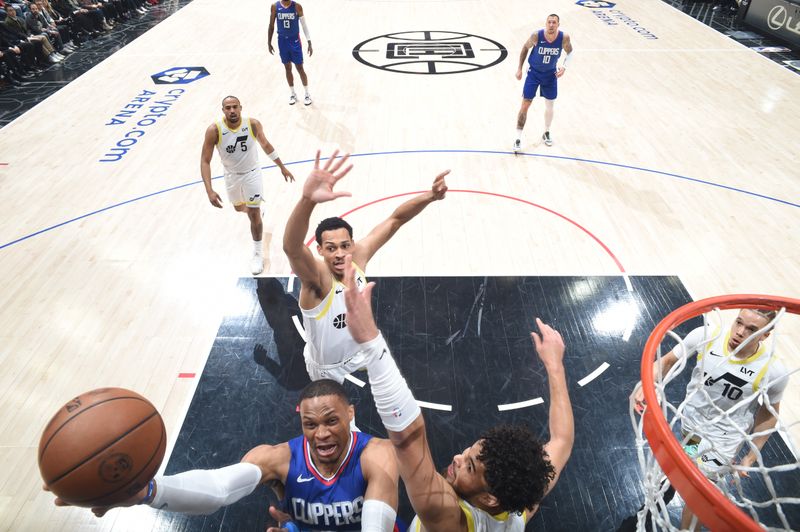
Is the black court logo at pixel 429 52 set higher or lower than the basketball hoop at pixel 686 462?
lower

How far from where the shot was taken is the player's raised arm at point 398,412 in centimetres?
169

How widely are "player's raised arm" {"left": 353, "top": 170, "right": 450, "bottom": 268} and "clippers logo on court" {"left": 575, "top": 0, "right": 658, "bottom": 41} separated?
36.5 feet

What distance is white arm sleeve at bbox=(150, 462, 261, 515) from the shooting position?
1.85 metres

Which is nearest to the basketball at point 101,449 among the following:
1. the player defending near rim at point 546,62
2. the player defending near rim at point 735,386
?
→ the player defending near rim at point 735,386

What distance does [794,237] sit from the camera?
5.70m

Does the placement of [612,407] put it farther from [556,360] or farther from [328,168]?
[328,168]

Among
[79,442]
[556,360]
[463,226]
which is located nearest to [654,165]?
[463,226]

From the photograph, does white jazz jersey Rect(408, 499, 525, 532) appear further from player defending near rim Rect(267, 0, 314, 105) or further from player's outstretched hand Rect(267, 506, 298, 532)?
player defending near rim Rect(267, 0, 314, 105)

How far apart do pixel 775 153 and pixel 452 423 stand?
6.69m

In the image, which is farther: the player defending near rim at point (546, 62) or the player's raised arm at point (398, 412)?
the player defending near rim at point (546, 62)

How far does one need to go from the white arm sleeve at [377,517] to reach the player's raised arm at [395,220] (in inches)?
62.1

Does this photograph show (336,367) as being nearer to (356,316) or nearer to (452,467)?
(452,467)

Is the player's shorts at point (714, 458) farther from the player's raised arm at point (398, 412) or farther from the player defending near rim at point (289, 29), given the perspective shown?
the player defending near rim at point (289, 29)

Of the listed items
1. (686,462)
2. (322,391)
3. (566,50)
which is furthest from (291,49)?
(686,462)
